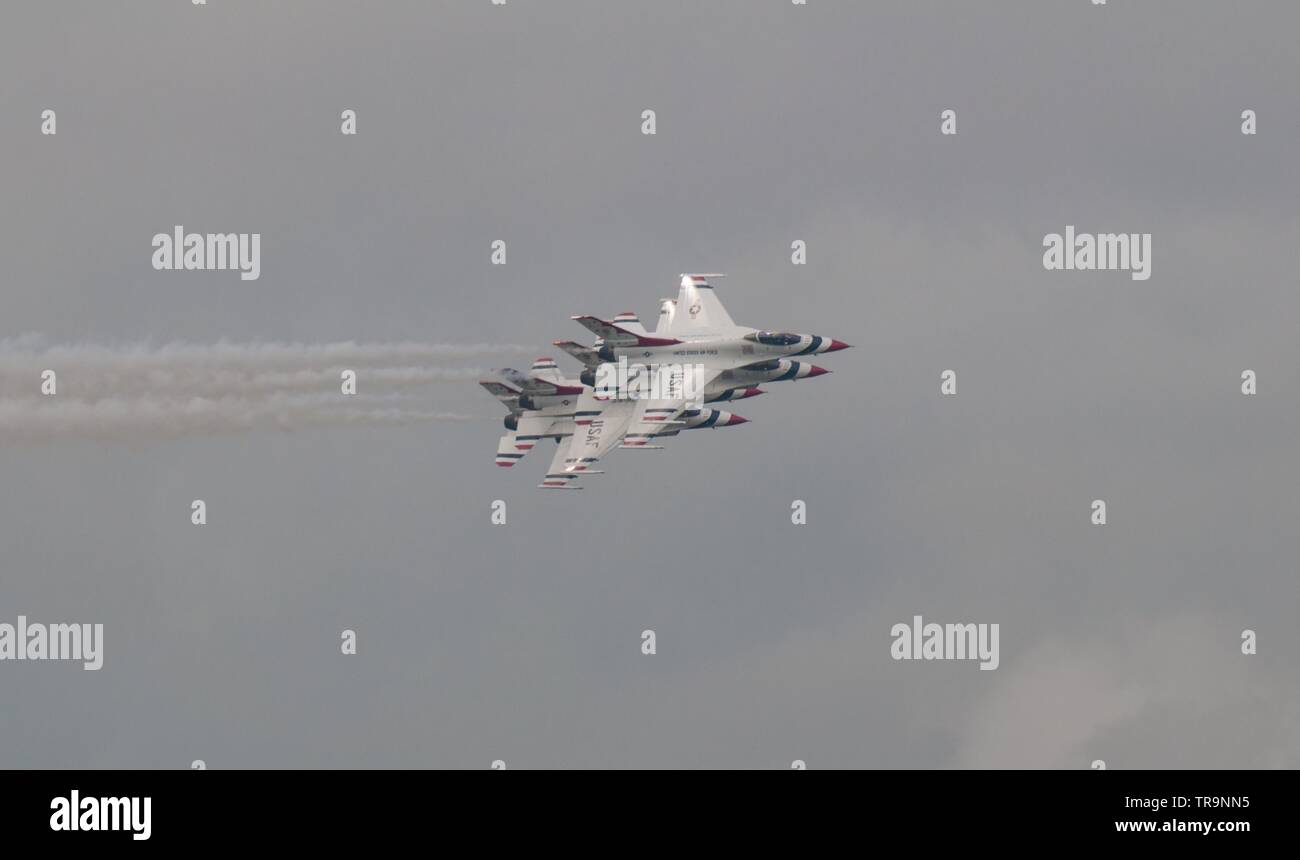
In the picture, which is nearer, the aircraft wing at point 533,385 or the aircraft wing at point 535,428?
the aircraft wing at point 535,428

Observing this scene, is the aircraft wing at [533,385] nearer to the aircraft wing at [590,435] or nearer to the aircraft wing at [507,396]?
the aircraft wing at [507,396]

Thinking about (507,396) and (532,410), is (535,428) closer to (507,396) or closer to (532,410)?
(532,410)

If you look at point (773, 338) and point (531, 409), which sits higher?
point (773, 338)

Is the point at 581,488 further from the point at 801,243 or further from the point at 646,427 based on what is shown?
the point at 801,243

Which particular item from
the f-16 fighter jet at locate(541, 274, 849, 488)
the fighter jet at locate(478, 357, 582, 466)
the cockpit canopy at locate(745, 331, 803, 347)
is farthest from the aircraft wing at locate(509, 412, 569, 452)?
the cockpit canopy at locate(745, 331, 803, 347)

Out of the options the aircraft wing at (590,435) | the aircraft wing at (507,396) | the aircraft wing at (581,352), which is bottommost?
the aircraft wing at (590,435)

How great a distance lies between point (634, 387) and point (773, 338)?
532 centimetres

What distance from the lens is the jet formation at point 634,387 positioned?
94812 mm

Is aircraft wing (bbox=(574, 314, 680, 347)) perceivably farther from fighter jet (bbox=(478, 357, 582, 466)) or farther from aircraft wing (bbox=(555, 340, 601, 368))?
fighter jet (bbox=(478, 357, 582, 466))

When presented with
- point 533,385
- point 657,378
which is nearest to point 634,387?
point 657,378

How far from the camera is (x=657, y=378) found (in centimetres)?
9544

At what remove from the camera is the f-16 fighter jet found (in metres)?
94.7

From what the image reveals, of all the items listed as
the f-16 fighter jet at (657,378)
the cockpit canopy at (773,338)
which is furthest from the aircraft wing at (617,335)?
the cockpit canopy at (773,338)
